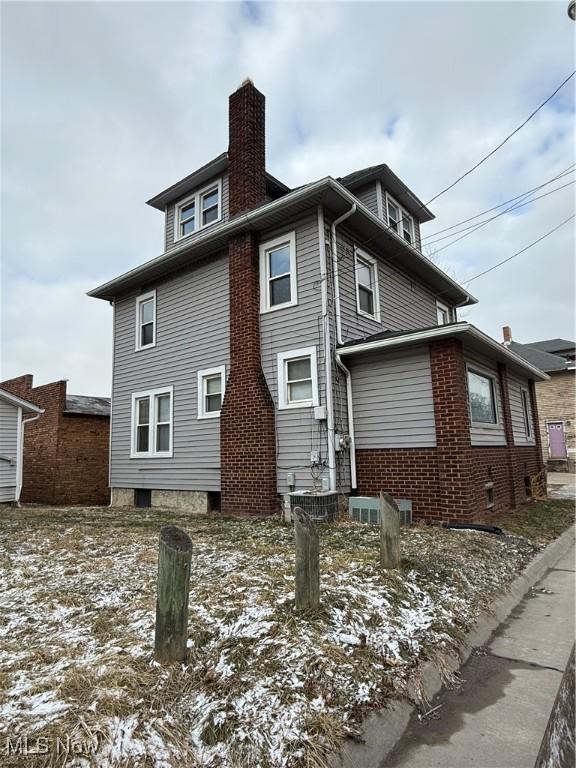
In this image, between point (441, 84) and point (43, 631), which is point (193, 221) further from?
point (43, 631)

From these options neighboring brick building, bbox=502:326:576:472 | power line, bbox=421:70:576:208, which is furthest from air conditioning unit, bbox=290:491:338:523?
neighboring brick building, bbox=502:326:576:472

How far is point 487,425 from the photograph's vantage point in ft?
29.2

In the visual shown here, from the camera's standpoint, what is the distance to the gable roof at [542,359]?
25587 millimetres

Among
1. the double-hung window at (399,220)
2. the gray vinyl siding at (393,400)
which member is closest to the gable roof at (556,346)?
the double-hung window at (399,220)

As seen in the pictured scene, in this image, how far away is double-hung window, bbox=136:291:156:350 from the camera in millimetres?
12500

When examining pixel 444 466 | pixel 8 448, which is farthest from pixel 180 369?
pixel 444 466

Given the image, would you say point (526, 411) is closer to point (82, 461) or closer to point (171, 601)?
point (171, 601)

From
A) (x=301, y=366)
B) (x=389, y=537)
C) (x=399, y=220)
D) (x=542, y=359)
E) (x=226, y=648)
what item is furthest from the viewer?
(x=542, y=359)

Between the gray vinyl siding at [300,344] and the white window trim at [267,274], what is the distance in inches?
3.4

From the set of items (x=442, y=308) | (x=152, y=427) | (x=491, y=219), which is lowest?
(x=152, y=427)

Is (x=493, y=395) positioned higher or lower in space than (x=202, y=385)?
lower

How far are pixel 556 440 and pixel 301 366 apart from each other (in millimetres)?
22095

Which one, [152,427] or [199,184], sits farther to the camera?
[199,184]

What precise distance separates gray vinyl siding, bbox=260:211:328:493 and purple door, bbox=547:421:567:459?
21.8 m
